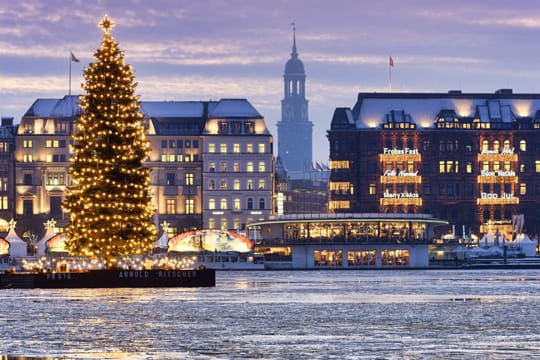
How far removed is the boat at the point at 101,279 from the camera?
104 meters

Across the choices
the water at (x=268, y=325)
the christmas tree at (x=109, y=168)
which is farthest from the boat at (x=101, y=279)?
the water at (x=268, y=325)

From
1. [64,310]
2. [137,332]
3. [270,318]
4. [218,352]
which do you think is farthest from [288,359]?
[64,310]

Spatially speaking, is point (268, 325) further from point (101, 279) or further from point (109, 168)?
point (109, 168)

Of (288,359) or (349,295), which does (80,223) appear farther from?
(288,359)

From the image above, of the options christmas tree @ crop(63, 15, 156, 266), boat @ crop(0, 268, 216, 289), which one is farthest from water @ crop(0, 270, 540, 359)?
christmas tree @ crop(63, 15, 156, 266)

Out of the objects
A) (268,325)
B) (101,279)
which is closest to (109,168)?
(101,279)

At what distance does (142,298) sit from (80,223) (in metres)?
19.5

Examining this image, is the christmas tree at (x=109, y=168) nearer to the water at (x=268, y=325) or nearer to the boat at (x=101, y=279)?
the boat at (x=101, y=279)

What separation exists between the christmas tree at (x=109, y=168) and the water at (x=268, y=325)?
9.54 meters

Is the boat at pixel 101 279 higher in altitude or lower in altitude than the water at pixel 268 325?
higher

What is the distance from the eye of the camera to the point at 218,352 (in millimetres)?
51438

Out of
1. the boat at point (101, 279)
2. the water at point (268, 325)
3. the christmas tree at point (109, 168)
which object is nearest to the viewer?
the water at point (268, 325)

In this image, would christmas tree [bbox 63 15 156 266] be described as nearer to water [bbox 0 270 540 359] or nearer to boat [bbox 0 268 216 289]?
boat [bbox 0 268 216 289]

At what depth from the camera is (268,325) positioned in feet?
210
